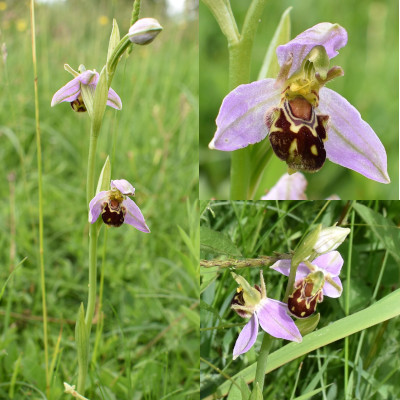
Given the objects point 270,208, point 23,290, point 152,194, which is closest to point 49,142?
point 152,194

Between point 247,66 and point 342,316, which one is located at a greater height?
point 247,66

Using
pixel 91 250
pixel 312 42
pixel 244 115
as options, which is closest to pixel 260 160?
pixel 244 115

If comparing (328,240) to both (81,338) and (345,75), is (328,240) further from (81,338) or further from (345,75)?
(345,75)

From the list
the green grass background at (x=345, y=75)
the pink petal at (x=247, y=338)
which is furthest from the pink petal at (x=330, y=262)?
the green grass background at (x=345, y=75)

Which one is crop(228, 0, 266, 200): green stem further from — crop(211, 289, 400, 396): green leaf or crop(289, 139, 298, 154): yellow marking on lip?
crop(211, 289, 400, 396): green leaf

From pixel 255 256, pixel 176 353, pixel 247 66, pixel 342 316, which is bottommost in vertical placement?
pixel 176 353

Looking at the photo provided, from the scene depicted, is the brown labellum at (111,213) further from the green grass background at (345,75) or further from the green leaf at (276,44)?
the green grass background at (345,75)

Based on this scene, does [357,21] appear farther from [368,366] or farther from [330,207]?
[368,366]
